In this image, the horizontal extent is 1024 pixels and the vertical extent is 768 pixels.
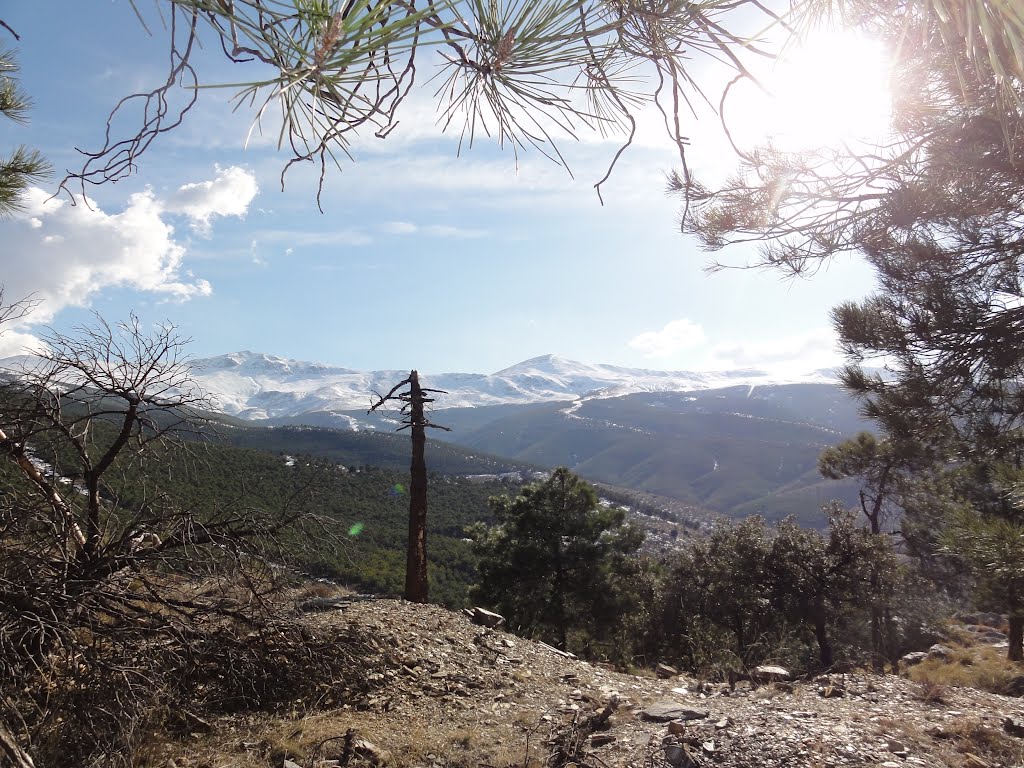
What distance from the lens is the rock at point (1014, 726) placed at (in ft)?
15.9

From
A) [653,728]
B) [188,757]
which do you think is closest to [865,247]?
[653,728]

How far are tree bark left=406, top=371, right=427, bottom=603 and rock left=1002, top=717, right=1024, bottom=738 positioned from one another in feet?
29.3

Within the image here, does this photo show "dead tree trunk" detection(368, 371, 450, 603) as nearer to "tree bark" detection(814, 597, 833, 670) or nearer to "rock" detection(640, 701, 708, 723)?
"rock" detection(640, 701, 708, 723)

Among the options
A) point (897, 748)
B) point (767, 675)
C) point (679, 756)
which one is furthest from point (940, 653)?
point (679, 756)

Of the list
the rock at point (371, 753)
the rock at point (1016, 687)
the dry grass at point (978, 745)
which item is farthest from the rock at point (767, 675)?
the rock at point (371, 753)

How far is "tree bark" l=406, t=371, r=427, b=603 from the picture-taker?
37.2ft

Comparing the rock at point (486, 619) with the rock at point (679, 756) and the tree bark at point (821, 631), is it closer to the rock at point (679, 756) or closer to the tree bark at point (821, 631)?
the rock at point (679, 756)

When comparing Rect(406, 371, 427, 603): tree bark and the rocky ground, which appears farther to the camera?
Rect(406, 371, 427, 603): tree bark

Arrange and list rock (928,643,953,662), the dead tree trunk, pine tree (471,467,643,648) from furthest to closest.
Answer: pine tree (471,467,643,648) → rock (928,643,953,662) → the dead tree trunk

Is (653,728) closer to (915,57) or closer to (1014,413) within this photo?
(1014,413)

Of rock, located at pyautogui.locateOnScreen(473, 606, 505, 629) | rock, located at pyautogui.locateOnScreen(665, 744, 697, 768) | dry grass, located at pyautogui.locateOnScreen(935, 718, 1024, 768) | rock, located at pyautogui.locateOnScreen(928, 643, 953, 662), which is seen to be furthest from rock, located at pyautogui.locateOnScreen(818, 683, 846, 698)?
rock, located at pyautogui.locateOnScreen(928, 643, 953, 662)

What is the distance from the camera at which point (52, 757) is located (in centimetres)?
334

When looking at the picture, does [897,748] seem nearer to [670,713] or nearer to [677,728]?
[677,728]

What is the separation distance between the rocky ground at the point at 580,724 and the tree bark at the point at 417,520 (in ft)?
12.4
